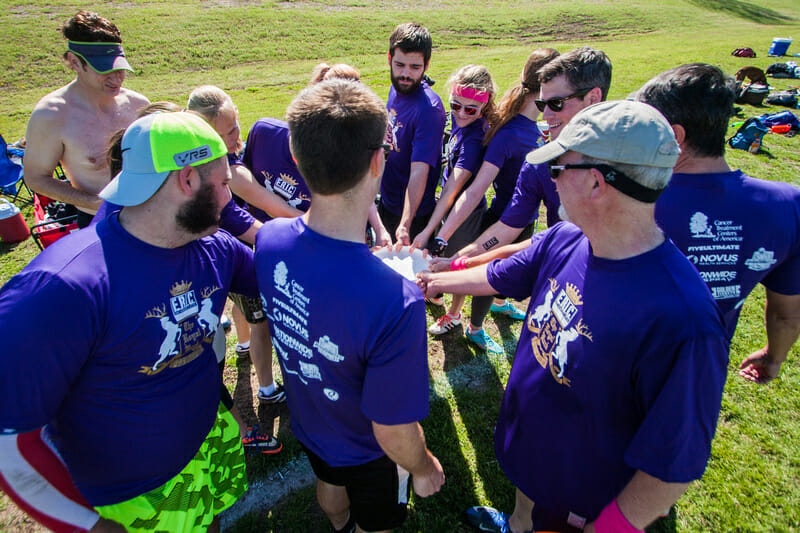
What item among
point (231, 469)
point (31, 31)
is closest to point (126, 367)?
point (231, 469)

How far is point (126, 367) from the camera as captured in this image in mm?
1762

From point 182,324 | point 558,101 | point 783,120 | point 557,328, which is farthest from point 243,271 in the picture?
point 783,120

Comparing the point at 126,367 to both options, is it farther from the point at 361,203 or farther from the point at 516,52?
the point at 516,52

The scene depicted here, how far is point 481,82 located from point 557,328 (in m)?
2.67

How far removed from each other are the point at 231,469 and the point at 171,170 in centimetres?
178

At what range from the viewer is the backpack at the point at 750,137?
9.69 metres

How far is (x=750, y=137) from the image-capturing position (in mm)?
9812

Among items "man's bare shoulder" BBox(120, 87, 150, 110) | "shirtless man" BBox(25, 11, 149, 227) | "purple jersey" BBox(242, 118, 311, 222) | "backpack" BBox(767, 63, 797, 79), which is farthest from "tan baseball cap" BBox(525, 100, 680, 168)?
"backpack" BBox(767, 63, 797, 79)

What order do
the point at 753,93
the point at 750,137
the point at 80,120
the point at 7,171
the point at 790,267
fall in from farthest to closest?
the point at 753,93, the point at 750,137, the point at 7,171, the point at 80,120, the point at 790,267

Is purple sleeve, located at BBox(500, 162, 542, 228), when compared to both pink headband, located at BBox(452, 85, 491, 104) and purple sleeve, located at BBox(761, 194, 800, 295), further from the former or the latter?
purple sleeve, located at BBox(761, 194, 800, 295)

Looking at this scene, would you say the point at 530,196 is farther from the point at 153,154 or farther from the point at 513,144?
the point at 153,154

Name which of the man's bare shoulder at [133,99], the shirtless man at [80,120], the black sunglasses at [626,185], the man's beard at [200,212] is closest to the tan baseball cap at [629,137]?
the black sunglasses at [626,185]

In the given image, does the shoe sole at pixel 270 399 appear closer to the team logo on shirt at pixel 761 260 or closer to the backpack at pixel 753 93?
the team logo on shirt at pixel 761 260

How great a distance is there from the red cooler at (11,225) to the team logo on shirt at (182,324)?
6.20 meters
